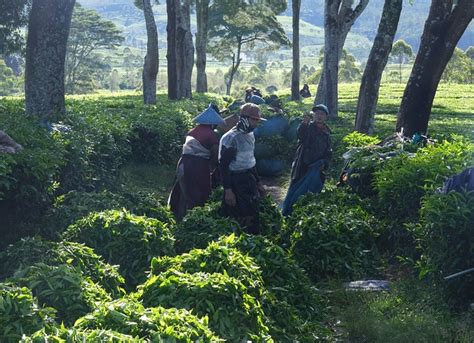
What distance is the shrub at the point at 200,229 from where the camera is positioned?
726cm

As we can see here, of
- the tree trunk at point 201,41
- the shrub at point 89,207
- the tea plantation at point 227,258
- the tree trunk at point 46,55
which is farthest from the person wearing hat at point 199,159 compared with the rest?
the tree trunk at point 201,41

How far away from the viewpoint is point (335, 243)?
25.4 feet

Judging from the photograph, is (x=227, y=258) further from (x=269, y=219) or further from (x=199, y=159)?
(x=199, y=159)

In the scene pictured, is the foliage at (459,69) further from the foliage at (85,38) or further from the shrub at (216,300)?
the shrub at (216,300)

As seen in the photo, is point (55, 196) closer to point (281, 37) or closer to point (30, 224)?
point (30, 224)

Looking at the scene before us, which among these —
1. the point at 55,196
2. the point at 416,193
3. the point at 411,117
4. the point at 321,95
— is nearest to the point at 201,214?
the point at 55,196

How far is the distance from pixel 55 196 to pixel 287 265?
3.37m

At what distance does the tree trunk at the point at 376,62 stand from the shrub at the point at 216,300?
10444 mm

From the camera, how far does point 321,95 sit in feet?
77.8

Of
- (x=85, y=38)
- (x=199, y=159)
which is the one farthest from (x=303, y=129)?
(x=85, y=38)

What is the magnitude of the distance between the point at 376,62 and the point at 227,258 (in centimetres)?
1002

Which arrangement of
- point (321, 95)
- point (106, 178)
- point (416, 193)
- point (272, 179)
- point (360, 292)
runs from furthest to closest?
point (321, 95), point (272, 179), point (106, 178), point (416, 193), point (360, 292)

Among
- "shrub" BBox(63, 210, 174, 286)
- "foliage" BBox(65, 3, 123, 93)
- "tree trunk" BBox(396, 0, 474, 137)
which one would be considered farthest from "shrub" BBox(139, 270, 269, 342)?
"foliage" BBox(65, 3, 123, 93)

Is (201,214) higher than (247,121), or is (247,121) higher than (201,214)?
(247,121)
